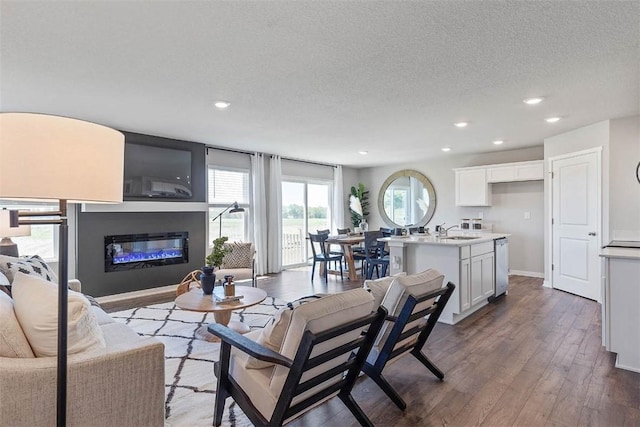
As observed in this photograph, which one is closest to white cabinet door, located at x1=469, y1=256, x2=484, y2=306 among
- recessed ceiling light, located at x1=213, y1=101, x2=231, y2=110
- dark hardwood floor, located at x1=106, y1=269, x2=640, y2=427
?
dark hardwood floor, located at x1=106, y1=269, x2=640, y2=427

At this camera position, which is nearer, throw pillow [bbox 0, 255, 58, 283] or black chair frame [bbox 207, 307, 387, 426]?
black chair frame [bbox 207, 307, 387, 426]

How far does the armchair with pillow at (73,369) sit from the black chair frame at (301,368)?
0.33 m

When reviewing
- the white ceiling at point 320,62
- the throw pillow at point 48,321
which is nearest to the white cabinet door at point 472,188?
the white ceiling at point 320,62

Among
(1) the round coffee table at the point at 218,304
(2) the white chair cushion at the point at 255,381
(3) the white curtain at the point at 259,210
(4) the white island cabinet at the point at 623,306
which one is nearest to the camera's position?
(2) the white chair cushion at the point at 255,381

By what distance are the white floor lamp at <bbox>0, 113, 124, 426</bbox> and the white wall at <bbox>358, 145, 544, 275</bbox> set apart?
22.3 ft

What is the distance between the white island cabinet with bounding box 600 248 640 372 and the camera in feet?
8.57

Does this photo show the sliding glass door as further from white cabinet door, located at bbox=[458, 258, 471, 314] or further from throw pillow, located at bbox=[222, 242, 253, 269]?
white cabinet door, located at bbox=[458, 258, 471, 314]

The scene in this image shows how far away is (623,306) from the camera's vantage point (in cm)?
266

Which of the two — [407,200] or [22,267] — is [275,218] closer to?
[407,200]

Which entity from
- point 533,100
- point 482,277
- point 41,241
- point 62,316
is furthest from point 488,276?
point 41,241

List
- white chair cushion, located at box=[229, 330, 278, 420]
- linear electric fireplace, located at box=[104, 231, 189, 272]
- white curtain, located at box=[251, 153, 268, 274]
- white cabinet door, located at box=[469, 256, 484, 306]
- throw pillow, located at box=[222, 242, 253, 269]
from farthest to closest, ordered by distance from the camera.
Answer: white curtain, located at box=[251, 153, 268, 274] → throw pillow, located at box=[222, 242, 253, 269] → linear electric fireplace, located at box=[104, 231, 189, 272] → white cabinet door, located at box=[469, 256, 484, 306] → white chair cushion, located at box=[229, 330, 278, 420]

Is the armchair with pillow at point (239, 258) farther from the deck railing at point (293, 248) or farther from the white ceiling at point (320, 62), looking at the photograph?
the deck railing at point (293, 248)

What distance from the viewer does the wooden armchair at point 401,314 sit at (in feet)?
6.66

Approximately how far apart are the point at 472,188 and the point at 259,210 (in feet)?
13.7
